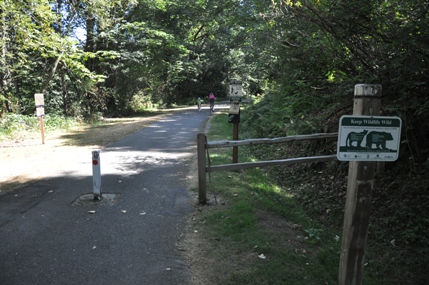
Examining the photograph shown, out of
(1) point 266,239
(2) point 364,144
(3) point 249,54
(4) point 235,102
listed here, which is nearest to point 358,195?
(2) point 364,144

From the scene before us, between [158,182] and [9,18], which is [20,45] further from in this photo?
[158,182]

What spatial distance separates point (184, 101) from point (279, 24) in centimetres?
4022

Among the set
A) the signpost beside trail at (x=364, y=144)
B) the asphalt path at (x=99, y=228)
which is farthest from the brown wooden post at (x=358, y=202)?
the asphalt path at (x=99, y=228)

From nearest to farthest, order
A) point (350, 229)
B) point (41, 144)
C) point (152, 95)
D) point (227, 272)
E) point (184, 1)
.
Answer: point (350, 229) < point (227, 272) < point (41, 144) < point (184, 1) < point (152, 95)

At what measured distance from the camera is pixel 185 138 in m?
14.5

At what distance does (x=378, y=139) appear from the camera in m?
2.87

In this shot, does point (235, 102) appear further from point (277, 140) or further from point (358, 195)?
point (358, 195)

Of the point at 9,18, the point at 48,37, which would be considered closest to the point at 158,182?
the point at 9,18

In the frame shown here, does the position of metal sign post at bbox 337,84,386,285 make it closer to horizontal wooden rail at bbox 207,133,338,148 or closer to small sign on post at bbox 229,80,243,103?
horizontal wooden rail at bbox 207,133,338,148

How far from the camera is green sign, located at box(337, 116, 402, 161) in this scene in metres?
2.82

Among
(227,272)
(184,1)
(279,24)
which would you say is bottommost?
(227,272)

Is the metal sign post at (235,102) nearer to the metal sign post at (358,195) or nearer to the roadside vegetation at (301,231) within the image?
the roadside vegetation at (301,231)

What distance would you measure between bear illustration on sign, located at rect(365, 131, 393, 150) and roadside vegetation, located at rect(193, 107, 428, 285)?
1841 mm

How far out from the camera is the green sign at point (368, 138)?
2.82m
